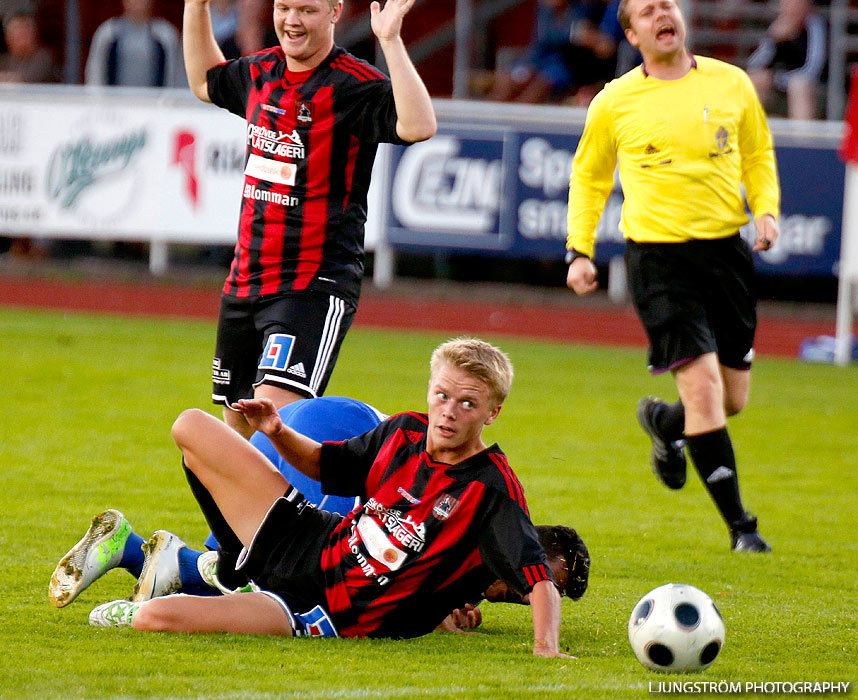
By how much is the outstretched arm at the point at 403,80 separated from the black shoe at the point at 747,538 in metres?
2.20

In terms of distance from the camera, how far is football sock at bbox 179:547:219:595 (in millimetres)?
4840

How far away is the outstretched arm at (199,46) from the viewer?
6023 mm

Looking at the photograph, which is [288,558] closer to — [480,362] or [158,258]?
[480,362]

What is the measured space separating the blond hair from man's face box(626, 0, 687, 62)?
236 centimetres

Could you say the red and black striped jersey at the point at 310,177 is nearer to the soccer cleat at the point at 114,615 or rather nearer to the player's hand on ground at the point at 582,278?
the player's hand on ground at the point at 582,278

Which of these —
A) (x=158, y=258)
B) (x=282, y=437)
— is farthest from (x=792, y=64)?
(x=282, y=437)

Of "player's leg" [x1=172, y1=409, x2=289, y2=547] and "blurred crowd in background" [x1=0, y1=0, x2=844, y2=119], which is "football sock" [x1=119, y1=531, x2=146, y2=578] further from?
"blurred crowd in background" [x1=0, y1=0, x2=844, y2=119]

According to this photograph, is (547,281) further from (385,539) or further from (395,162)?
(385,539)

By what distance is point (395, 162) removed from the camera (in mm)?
14727

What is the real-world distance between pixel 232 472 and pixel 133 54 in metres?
12.7

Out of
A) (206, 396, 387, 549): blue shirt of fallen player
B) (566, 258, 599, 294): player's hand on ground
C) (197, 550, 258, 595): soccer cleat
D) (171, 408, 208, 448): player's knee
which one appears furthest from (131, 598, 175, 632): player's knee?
(566, 258, 599, 294): player's hand on ground

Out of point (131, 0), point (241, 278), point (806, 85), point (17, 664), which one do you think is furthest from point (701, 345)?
point (131, 0)

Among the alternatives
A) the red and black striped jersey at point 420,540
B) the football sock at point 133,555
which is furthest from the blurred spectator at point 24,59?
the red and black striped jersey at point 420,540

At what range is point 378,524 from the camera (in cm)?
Result: 444
